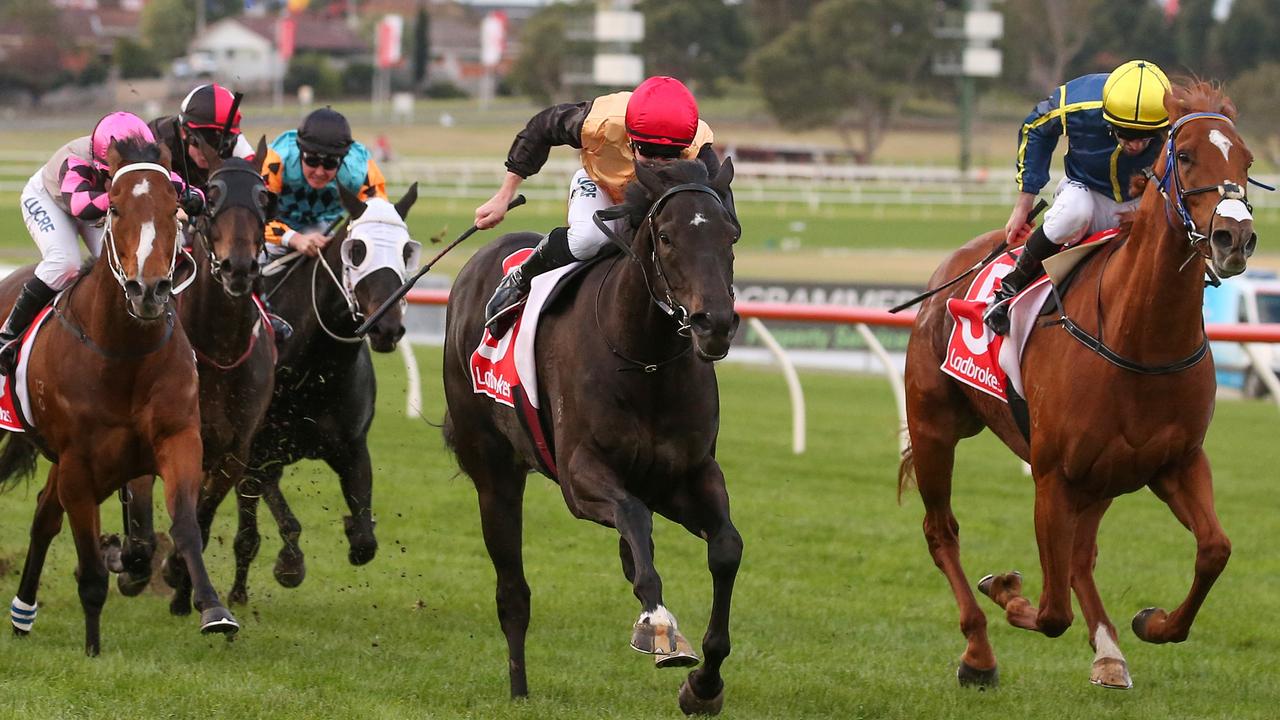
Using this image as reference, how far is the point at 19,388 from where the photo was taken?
19.7 feet

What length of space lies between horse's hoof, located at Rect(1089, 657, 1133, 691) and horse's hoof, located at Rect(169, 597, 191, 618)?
3326mm

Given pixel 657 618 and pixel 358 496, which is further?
pixel 358 496

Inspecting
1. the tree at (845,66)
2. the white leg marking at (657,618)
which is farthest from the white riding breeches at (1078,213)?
the tree at (845,66)

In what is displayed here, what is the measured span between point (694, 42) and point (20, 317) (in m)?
57.6

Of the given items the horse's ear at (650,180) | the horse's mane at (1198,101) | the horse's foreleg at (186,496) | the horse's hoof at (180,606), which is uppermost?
the horse's mane at (1198,101)

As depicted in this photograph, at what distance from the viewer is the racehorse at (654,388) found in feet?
14.6

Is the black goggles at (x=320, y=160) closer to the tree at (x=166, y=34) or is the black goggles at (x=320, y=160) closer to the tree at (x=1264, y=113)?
the tree at (x=1264, y=113)

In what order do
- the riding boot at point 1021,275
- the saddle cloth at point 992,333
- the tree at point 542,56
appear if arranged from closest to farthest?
the saddle cloth at point 992,333 < the riding boot at point 1021,275 < the tree at point 542,56

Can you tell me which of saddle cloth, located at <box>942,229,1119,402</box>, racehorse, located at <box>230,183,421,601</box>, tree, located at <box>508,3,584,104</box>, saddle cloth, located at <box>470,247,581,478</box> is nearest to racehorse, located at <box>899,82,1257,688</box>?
saddle cloth, located at <box>942,229,1119,402</box>

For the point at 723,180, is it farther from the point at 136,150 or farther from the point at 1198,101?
the point at 136,150

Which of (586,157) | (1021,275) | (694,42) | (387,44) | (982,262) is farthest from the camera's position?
(694,42)

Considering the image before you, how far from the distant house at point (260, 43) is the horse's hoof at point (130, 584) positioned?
67883 mm

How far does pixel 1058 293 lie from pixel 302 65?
63.4 meters

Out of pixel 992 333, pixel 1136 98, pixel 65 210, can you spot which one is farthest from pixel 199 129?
pixel 1136 98
